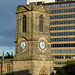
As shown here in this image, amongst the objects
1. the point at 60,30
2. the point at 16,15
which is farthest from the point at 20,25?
the point at 60,30

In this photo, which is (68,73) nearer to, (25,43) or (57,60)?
(25,43)

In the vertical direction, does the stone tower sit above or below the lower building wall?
above

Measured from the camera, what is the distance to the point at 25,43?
178 feet

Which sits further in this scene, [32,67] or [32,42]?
[32,42]

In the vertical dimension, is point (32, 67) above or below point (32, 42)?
below

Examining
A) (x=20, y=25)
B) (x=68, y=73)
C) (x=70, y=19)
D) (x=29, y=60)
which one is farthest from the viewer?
(x=70, y=19)

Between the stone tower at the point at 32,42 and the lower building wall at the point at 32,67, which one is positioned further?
the stone tower at the point at 32,42

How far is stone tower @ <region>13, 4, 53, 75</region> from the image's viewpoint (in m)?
52.9

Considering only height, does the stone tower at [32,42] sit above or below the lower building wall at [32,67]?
above

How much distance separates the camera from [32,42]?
53.4 meters

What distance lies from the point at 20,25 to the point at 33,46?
6.57 m

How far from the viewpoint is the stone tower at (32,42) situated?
174ft

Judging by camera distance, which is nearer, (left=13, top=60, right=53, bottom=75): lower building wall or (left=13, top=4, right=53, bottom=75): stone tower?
(left=13, top=60, right=53, bottom=75): lower building wall

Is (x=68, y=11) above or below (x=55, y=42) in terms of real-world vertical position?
above
